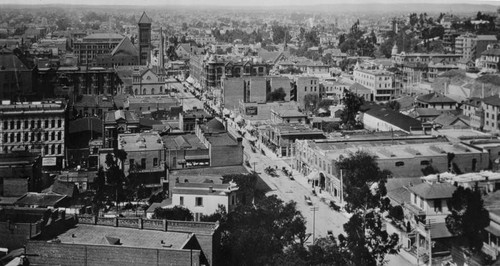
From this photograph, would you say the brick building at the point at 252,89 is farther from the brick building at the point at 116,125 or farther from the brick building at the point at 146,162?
the brick building at the point at 146,162

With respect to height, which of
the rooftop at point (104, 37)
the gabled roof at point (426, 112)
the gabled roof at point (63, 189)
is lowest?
the gabled roof at point (63, 189)

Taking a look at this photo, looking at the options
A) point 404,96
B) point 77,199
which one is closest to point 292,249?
point 77,199

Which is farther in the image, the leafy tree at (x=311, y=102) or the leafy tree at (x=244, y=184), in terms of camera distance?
the leafy tree at (x=311, y=102)

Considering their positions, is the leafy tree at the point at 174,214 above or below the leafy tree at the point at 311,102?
below

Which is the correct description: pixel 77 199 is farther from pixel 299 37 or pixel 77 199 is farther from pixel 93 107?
pixel 299 37

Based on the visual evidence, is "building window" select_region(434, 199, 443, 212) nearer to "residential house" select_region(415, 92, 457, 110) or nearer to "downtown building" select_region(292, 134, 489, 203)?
"downtown building" select_region(292, 134, 489, 203)

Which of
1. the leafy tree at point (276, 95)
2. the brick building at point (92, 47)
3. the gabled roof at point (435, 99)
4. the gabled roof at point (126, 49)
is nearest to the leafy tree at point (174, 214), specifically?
the gabled roof at point (435, 99)

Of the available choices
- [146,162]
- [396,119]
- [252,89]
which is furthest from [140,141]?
[252,89]
